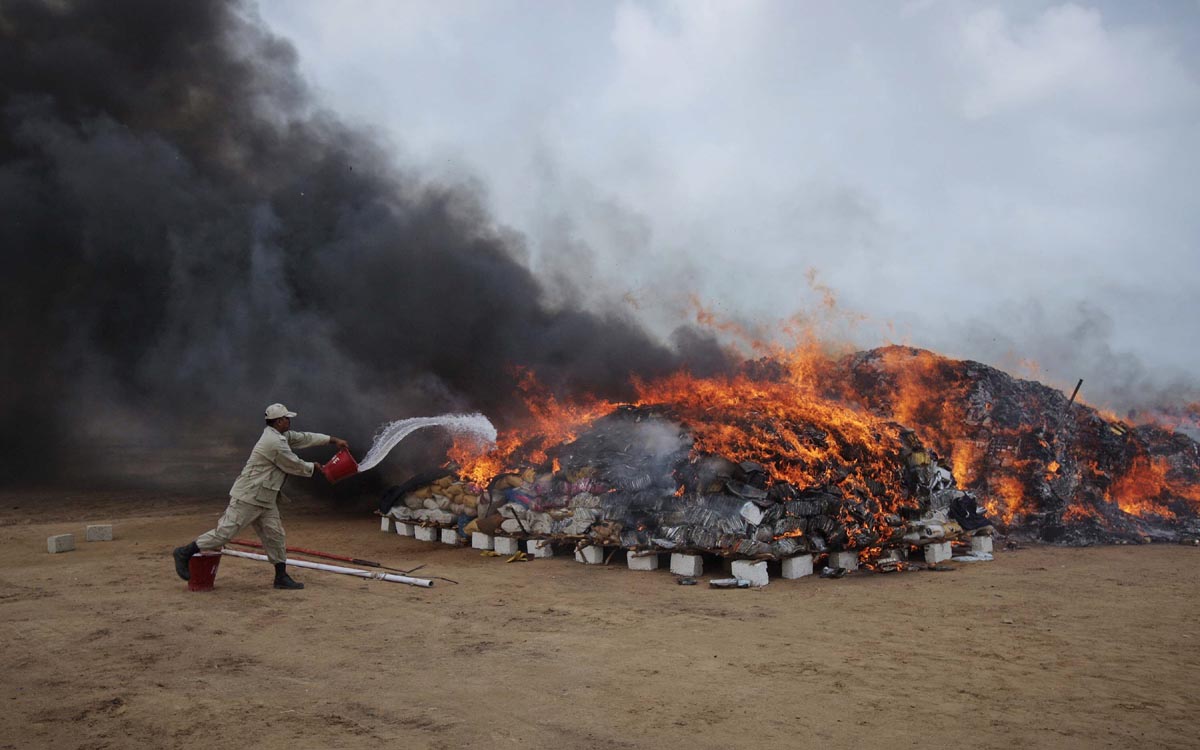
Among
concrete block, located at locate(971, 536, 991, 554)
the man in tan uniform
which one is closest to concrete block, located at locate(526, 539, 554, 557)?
the man in tan uniform

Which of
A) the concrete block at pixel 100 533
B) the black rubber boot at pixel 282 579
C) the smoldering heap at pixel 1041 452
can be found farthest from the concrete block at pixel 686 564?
the concrete block at pixel 100 533

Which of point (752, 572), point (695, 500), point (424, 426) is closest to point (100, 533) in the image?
point (424, 426)

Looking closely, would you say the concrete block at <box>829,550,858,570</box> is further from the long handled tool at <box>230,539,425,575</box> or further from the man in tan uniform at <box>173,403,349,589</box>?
the man in tan uniform at <box>173,403,349,589</box>

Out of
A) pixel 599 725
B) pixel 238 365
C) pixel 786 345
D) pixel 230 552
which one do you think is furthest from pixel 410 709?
pixel 786 345

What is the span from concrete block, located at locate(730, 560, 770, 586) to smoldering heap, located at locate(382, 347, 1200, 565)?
24 centimetres

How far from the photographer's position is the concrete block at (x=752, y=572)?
8891mm

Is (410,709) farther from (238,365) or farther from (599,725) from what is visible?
(238,365)

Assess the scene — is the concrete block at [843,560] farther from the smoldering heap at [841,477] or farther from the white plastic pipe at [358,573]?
the white plastic pipe at [358,573]

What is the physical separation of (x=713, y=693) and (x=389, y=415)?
11843 millimetres

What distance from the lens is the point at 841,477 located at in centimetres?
1059

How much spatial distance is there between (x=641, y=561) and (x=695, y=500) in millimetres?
1111

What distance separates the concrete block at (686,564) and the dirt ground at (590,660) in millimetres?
194

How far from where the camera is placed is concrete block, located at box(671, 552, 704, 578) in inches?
365

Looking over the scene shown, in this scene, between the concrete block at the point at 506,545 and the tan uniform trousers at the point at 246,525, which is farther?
the concrete block at the point at 506,545
